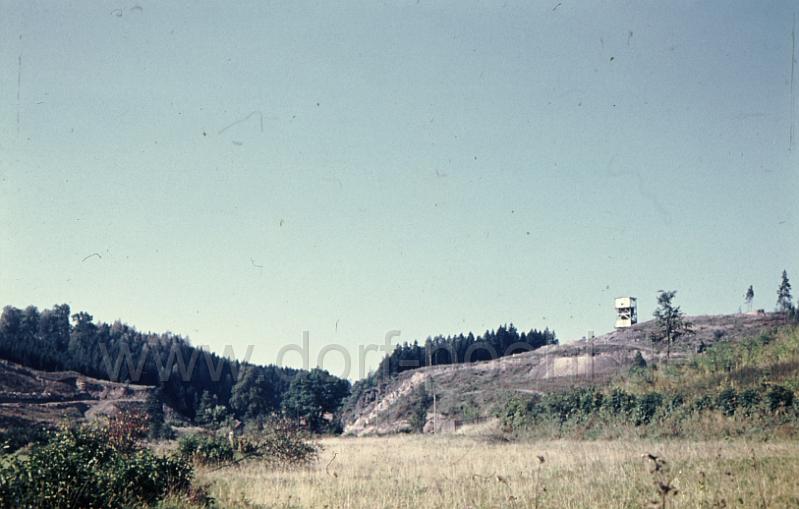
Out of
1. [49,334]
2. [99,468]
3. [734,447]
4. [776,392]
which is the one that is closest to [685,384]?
[776,392]

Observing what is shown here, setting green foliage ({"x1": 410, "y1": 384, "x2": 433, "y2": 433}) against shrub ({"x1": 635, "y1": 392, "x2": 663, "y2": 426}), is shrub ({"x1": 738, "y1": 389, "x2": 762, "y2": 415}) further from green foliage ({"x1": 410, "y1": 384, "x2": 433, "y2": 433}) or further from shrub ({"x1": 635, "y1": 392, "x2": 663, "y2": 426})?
green foliage ({"x1": 410, "y1": 384, "x2": 433, "y2": 433})

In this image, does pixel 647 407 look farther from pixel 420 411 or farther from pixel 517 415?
pixel 420 411

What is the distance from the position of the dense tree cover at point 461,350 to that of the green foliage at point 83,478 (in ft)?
332

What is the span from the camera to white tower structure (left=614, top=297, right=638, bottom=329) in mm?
84125

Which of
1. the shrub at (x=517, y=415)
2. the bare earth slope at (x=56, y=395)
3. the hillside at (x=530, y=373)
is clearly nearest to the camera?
the shrub at (x=517, y=415)

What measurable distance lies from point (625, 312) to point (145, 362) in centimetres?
8345

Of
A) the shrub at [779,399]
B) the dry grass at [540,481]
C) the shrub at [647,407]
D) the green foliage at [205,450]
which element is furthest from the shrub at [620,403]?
the green foliage at [205,450]

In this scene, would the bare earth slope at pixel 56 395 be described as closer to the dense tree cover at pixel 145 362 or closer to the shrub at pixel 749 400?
the dense tree cover at pixel 145 362

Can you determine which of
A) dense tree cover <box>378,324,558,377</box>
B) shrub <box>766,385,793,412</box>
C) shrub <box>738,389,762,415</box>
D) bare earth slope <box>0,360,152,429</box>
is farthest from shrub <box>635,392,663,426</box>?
dense tree cover <box>378,324,558,377</box>

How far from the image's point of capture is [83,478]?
9492 millimetres

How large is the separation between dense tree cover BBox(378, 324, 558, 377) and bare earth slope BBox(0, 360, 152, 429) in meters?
45.9

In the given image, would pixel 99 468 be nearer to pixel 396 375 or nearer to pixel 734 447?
pixel 734 447

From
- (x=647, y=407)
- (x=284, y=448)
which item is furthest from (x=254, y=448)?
(x=647, y=407)

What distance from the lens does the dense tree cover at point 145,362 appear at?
279 ft
